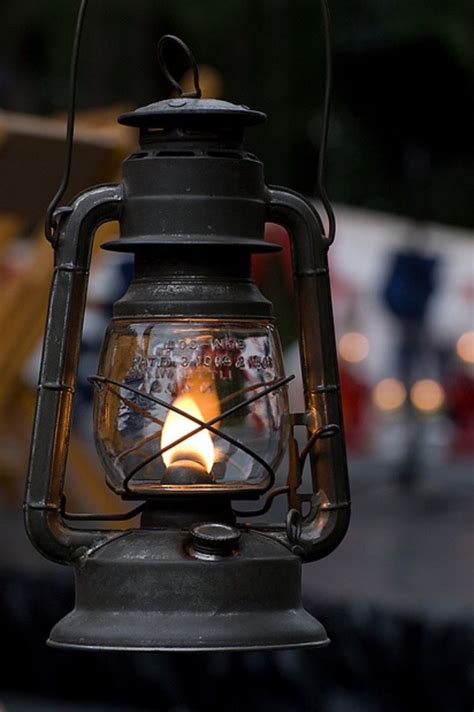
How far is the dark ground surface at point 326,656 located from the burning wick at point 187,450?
2701 mm

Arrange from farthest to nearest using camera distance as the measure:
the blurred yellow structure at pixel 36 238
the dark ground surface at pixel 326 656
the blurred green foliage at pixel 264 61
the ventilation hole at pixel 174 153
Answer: the blurred green foliage at pixel 264 61
the blurred yellow structure at pixel 36 238
the dark ground surface at pixel 326 656
the ventilation hole at pixel 174 153

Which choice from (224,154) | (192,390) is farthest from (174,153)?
(192,390)

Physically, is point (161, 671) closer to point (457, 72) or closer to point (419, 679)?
point (419, 679)

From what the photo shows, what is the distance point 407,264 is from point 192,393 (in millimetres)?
8954

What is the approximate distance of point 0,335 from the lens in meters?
6.95

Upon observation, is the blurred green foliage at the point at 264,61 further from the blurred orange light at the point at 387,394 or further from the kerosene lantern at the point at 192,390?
the kerosene lantern at the point at 192,390

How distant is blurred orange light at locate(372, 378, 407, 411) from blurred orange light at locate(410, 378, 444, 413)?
0.96 meters

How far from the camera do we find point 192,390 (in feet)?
5.67

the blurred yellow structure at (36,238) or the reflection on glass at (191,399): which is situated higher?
the blurred yellow structure at (36,238)

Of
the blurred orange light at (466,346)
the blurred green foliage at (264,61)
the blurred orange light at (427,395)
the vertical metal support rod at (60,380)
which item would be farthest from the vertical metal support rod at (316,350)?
the blurred green foliage at (264,61)

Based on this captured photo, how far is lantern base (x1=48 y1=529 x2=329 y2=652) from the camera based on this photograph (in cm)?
163

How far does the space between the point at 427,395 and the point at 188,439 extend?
9195mm

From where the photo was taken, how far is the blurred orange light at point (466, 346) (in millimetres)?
12461

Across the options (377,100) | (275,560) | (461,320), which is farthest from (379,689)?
(461,320)
